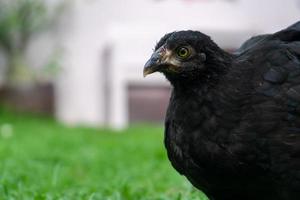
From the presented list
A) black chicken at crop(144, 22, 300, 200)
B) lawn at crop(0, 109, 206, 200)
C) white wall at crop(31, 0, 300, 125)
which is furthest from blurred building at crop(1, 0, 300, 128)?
black chicken at crop(144, 22, 300, 200)

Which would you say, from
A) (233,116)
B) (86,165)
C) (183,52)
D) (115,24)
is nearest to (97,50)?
(115,24)

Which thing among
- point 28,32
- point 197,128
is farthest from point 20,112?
point 197,128

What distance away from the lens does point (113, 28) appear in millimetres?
10883

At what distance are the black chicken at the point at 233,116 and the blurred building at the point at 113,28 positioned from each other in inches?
299

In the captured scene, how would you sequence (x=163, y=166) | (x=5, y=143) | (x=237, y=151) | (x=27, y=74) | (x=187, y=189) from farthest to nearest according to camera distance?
1. (x=27, y=74)
2. (x=5, y=143)
3. (x=163, y=166)
4. (x=187, y=189)
5. (x=237, y=151)

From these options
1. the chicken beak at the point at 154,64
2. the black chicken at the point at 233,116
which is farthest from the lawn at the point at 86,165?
the chicken beak at the point at 154,64

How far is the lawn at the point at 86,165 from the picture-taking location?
3.86 meters

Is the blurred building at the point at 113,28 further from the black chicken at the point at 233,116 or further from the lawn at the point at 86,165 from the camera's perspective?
the black chicken at the point at 233,116

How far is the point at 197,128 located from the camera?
280cm

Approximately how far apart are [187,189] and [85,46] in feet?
24.8

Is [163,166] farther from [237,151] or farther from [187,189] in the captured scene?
[237,151]

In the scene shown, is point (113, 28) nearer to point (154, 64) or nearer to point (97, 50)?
point (97, 50)

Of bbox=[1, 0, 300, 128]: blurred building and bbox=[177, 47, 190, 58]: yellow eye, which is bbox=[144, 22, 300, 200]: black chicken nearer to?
bbox=[177, 47, 190, 58]: yellow eye

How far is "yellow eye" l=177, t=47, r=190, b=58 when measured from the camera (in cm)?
284
